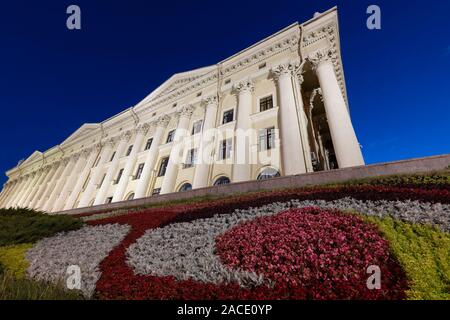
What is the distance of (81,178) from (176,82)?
21.0 metres

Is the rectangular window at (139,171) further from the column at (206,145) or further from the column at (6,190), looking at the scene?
the column at (6,190)

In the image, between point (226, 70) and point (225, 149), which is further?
point (226, 70)

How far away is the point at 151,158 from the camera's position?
2559cm

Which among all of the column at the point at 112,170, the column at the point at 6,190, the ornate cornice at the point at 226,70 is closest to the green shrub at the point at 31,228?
the column at the point at 112,170

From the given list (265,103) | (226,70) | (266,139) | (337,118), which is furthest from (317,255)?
(226,70)

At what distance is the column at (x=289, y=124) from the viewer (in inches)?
604

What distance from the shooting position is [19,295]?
3049mm

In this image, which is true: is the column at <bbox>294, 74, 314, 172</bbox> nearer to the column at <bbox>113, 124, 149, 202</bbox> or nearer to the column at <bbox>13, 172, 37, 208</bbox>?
the column at <bbox>113, 124, 149, 202</bbox>

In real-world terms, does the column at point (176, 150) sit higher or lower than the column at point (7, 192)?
lower

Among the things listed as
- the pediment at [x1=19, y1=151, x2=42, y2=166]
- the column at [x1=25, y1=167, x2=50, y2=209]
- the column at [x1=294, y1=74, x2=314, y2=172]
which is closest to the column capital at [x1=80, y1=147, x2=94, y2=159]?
the column at [x1=25, y1=167, x2=50, y2=209]

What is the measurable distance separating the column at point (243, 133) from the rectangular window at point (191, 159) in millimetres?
5526

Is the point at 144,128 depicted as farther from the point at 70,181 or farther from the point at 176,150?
the point at 70,181
